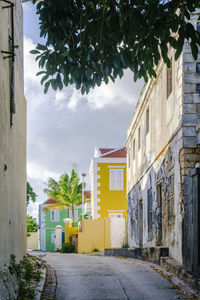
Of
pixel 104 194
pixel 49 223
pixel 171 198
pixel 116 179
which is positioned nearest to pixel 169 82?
pixel 171 198

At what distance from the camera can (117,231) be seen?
2878cm

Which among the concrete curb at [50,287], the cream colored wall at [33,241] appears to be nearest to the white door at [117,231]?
the concrete curb at [50,287]

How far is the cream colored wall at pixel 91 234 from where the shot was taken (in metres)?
28.8

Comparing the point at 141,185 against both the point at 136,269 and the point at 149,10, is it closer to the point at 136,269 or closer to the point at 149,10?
the point at 136,269

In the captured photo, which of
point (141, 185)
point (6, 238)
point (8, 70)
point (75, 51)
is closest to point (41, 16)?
point (75, 51)

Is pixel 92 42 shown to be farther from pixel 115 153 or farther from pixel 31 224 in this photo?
pixel 31 224

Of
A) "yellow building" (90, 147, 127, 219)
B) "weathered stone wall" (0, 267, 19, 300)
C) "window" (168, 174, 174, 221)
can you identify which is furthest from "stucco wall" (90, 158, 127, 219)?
"weathered stone wall" (0, 267, 19, 300)

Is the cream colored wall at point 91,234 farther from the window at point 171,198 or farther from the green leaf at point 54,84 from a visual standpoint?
the green leaf at point 54,84

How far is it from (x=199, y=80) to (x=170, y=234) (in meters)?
4.25

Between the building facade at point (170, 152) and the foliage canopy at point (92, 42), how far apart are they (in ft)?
10.9

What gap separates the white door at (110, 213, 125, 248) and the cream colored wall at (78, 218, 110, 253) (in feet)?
1.17

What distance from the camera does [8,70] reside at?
936 cm

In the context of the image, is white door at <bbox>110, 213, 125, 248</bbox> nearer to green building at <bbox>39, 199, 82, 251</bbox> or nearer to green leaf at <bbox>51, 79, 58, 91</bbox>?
green leaf at <bbox>51, 79, 58, 91</bbox>

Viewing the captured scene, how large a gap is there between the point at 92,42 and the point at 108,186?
96.5ft
